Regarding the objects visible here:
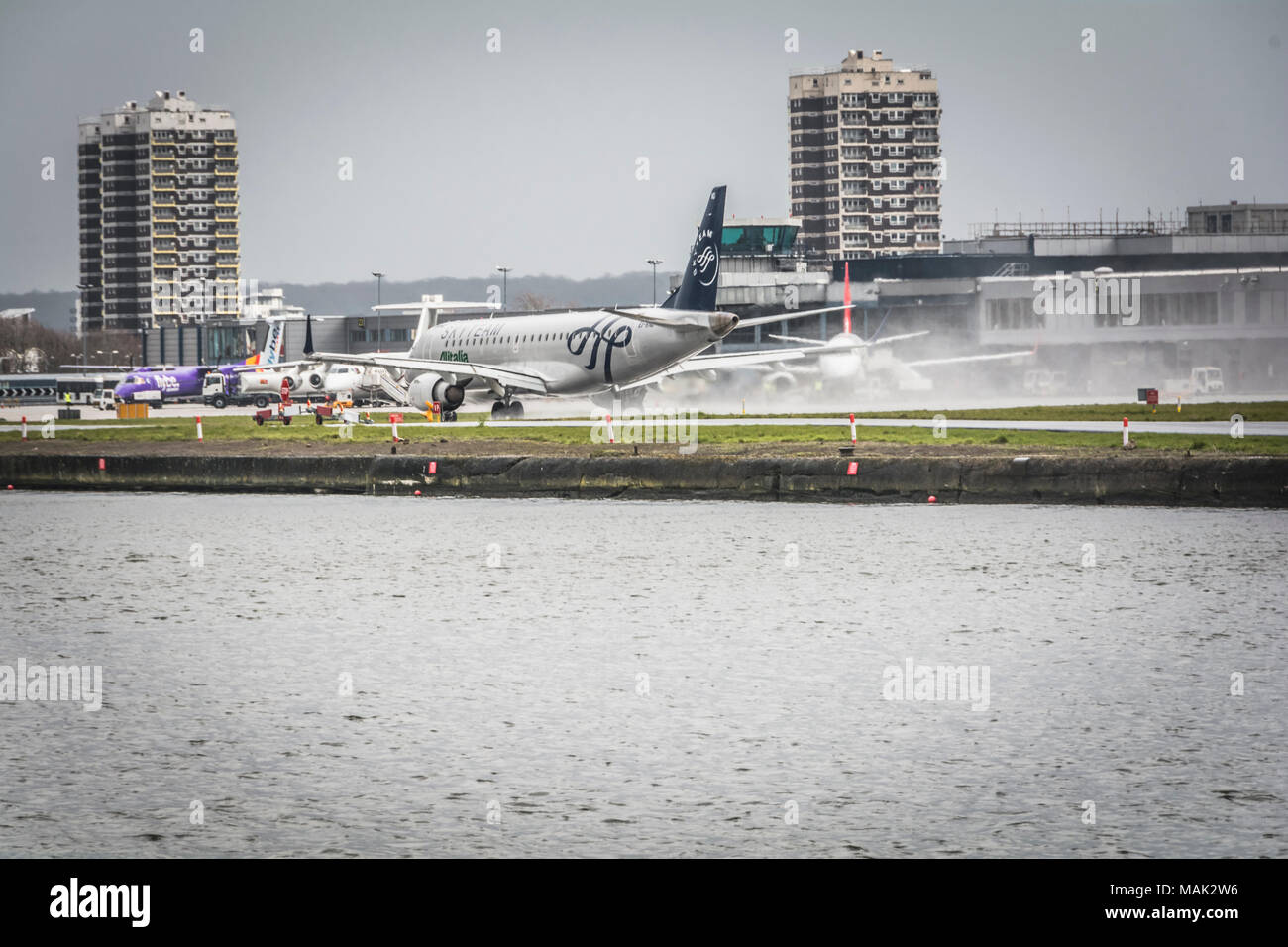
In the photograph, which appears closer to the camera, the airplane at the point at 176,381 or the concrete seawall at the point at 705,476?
the concrete seawall at the point at 705,476

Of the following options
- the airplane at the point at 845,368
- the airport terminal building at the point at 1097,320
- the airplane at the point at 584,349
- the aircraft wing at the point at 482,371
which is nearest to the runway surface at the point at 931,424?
the airplane at the point at 584,349

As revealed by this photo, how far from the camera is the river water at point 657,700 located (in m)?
6.43

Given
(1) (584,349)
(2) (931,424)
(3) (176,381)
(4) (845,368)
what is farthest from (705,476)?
(3) (176,381)

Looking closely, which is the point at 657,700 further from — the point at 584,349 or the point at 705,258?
the point at 584,349

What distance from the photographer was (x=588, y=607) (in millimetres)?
12664

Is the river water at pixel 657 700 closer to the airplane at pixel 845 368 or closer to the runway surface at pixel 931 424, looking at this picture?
the runway surface at pixel 931 424

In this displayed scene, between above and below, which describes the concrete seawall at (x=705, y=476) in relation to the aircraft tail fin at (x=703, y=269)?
below

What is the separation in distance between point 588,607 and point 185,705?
4308 mm

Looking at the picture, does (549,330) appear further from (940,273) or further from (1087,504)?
(940,273)

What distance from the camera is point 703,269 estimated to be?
42.7 metres

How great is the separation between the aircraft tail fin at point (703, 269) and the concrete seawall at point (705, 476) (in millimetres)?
17297

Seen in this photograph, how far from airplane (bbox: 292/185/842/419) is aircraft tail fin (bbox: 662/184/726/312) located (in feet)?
0.09

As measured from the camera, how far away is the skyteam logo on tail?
42656 millimetres
